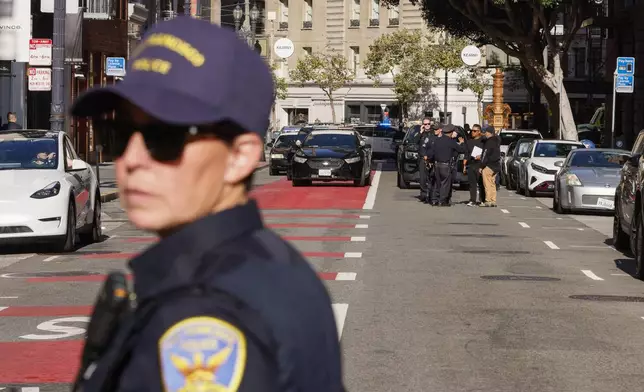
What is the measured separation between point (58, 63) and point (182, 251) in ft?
86.9

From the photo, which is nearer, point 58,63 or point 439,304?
point 439,304

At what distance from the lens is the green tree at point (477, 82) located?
3465 inches

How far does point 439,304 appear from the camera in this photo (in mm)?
13008

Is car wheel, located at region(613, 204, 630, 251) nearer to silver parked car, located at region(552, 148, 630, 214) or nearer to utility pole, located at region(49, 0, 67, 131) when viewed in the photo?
silver parked car, located at region(552, 148, 630, 214)

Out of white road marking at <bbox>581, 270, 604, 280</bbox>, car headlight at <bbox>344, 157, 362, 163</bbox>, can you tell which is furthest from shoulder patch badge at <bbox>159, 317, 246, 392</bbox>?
car headlight at <bbox>344, 157, 362, 163</bbox>

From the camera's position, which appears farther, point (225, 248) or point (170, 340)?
point (225, 248)

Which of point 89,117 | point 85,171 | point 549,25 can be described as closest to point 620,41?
point 549,25

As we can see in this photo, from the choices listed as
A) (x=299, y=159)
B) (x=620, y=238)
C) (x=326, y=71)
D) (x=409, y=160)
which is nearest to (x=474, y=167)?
(x=409, y=160)

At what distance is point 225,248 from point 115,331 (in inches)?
8.4

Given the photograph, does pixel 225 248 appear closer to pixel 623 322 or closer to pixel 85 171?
pixel 623 322

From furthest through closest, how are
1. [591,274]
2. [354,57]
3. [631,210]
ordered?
[354,57]
[631,210]
[591,274]

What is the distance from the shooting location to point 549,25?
4903cm

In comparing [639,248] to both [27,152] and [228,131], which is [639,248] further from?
[228,131]

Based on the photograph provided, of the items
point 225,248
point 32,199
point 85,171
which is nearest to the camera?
point 225,248
